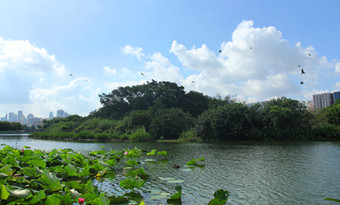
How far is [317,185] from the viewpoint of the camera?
7.77 metres

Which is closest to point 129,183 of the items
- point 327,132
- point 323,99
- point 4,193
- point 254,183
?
point 4,193

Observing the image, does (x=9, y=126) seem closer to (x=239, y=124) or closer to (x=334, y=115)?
(x=239, y=124)

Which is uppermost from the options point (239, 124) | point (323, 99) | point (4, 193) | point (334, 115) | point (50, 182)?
point (323, 99)

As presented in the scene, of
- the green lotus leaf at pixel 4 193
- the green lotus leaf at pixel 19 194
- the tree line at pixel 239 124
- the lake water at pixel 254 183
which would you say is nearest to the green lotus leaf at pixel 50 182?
the green lotus leaf at pixel 19 194

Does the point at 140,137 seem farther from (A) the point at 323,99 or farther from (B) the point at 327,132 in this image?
(A) the point at 323,99

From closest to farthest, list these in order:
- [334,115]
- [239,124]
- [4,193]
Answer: [4,193] < [239,124] < [334,115]

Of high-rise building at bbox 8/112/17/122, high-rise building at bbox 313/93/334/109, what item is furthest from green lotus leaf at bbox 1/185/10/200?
high-rise building at bbox 8/112/17/122

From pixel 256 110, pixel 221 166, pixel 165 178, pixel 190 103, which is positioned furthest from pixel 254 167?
pixel 190 103

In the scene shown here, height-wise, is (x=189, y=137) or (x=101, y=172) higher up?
(x=101, y=172)

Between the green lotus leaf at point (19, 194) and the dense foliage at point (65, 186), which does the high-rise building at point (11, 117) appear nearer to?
the dense foliage at point (65, 186)

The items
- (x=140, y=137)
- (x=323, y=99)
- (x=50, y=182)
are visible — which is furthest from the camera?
(x=323, y=99)

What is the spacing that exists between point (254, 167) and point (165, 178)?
4.65 metres

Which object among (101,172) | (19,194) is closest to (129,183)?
(19,194)

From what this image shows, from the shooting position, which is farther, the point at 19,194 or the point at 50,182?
the point at 50,182
